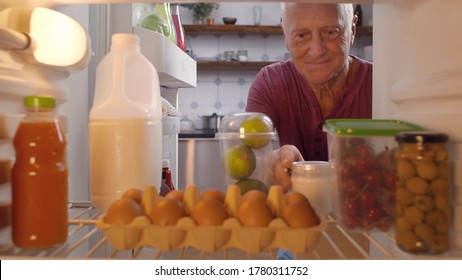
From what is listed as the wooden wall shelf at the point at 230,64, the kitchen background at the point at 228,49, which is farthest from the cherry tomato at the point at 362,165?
the kitchen background at the point at 228,49

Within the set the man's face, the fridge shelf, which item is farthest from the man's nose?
the fridge shelf

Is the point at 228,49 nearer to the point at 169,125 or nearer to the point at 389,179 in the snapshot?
the point at 169,125

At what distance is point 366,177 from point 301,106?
908mm

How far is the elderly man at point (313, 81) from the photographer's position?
4.81 feet

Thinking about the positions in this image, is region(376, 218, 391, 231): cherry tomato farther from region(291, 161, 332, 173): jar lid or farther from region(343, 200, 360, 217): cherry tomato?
region(291, 161, 332, 173): jar lid

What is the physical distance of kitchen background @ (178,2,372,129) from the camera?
3939 millimetres

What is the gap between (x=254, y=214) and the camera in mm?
684

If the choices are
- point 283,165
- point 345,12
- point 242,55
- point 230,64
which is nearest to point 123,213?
point 283,165

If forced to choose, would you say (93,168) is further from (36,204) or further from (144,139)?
(36,204)

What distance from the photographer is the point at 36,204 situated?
0.68 m

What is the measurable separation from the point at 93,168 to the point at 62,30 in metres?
0.24

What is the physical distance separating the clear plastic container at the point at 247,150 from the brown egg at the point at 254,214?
0.90 ft

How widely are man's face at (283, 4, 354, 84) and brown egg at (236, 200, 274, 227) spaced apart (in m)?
0.87

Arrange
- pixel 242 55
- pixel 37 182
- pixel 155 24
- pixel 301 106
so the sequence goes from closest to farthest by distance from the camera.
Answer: pixel 37 182, pixel 155 24, pixel 301 106, pixel 242 55
